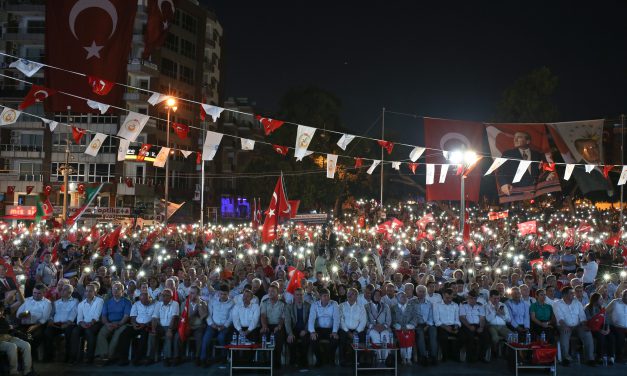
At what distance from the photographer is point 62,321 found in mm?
10914

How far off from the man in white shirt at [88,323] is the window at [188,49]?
46363 mm

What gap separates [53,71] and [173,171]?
42.9m

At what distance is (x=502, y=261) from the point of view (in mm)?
18953

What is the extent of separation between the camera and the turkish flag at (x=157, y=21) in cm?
1185

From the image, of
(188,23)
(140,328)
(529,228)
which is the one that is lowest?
(140,328)

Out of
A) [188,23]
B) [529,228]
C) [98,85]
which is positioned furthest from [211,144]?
[188,23]

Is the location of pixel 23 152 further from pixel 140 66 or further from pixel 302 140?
pixel 302 140

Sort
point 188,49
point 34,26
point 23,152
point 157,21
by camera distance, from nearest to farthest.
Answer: point 157,21 → point 23,152 → point 34,26 → point 188,49

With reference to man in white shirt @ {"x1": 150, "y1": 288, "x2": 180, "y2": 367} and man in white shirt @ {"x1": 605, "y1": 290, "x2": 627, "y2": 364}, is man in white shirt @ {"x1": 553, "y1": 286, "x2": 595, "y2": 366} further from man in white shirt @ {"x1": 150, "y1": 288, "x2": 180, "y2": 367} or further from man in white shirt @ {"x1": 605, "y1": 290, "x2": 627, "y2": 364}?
man in white shirt @ {"x1": 150, "y1": 288, "x2": 180, "y2": 367}

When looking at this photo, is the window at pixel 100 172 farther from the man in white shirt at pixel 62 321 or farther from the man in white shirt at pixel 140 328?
the man in white shirt at pixel 140 328

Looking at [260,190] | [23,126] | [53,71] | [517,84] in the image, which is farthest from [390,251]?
[23,126]

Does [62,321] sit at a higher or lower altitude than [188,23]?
lower

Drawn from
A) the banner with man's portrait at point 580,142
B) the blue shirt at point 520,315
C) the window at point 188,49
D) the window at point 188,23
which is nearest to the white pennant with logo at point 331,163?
the banner with man's portrait at point 580,142

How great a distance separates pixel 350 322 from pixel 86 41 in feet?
23.3
